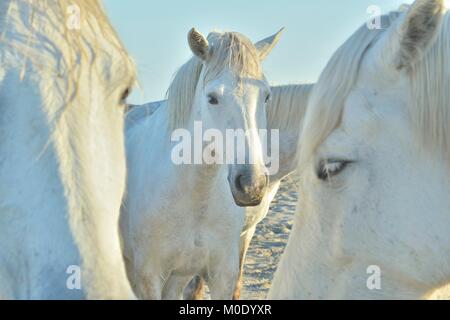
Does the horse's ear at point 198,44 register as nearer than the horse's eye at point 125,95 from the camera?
No

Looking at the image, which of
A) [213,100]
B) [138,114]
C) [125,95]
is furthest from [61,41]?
[138,114]

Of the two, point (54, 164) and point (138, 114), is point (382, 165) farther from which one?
point (138, 114)

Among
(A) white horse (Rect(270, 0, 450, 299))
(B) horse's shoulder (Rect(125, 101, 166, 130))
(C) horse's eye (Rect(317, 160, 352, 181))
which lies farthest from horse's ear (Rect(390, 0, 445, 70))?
(B) horse's shoulder (Rect(125, 101, 166, 130))

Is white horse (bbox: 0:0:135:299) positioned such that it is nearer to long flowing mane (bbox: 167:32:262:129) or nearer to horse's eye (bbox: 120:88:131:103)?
horse's eye (bbox: 120:88:131:103)

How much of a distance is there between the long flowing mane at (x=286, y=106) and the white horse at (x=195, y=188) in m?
0.85

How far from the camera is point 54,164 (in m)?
1.53

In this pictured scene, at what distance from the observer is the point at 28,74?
62.9 inches

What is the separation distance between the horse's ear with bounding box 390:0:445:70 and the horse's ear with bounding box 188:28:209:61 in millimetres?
2494

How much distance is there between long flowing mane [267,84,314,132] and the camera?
5.04 meters

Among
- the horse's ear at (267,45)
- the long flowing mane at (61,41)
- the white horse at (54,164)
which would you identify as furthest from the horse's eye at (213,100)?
the white horse at (54,164)

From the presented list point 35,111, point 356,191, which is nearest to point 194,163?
point 356,191

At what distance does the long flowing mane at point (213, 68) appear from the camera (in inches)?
160

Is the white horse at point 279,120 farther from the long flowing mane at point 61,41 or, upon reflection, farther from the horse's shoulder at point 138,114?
the long flowing mane at point 61,41

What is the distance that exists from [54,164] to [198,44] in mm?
2778
